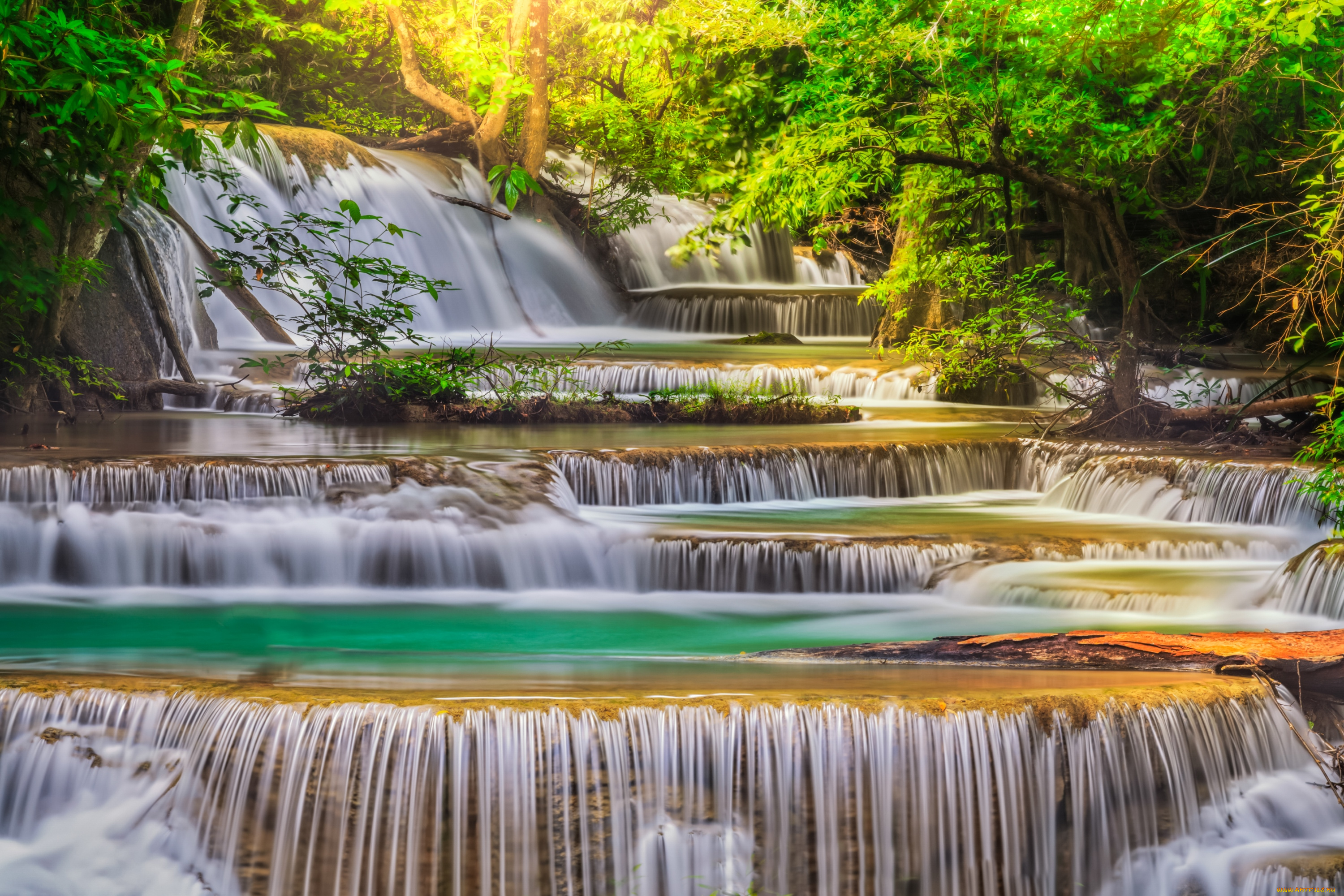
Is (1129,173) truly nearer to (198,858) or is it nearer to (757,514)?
(757,514)

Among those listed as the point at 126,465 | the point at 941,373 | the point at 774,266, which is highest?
the point at 774,266

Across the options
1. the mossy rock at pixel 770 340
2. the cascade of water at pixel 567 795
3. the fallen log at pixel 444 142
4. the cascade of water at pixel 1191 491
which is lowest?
the cascade of water at pixel 567 795

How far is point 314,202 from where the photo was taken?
59.4 feet

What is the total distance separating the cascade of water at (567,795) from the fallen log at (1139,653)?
0.76m

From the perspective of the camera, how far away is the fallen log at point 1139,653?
4.77 m

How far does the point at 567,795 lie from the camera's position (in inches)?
162

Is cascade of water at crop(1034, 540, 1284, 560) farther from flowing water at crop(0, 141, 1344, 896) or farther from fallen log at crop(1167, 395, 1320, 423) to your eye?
fallen log at crop(1167, 395, 1320, 423)

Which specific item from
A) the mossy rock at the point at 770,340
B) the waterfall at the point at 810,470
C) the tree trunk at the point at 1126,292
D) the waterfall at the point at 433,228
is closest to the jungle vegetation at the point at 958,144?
the tree trunk at the point at 1126,292

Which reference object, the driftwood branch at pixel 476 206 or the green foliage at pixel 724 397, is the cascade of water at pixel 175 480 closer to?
the driftwood branch at pixel 476 206

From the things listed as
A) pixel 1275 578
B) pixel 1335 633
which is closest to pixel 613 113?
pixel 1275 578

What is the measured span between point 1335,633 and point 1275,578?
1.65 meters

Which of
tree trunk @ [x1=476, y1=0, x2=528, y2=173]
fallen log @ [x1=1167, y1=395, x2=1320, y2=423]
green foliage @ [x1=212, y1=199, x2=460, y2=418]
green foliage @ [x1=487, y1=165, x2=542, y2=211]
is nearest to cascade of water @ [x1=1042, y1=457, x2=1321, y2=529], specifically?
fallen log @ [x1=1167, y1=395, x2=1320, y2=423]

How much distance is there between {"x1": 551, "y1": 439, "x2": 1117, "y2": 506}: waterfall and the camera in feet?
29.8

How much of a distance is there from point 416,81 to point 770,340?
24.8 ft
